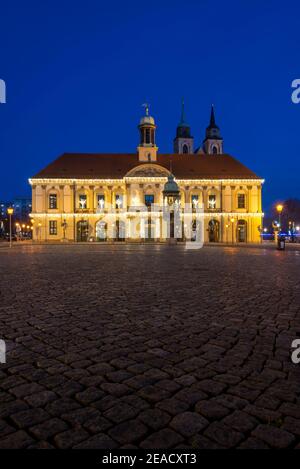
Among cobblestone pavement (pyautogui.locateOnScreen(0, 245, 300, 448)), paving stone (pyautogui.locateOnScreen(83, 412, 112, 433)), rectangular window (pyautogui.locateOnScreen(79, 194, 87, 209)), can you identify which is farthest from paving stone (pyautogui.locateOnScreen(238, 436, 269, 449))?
rectangular window (pyautogui.locateOnScreen(79, 194, 87, 209))

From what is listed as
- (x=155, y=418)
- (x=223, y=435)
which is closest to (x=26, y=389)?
(x=155, y=418)

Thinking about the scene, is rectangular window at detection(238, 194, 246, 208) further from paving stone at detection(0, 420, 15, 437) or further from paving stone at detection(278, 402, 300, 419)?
paving stone at detection(0, 420, 15, 437)

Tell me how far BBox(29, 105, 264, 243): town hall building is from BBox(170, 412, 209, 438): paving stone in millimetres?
60256

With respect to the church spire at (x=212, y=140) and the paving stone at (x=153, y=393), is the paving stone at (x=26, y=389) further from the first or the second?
the church spire at (x=212, y=140)

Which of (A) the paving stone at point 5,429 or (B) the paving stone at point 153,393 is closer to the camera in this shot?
(A) the paving stone at point 5,429

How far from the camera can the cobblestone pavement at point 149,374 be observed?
275 centimetres

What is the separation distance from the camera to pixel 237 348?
4.70 metres

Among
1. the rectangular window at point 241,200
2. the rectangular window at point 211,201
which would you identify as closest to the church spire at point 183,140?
the rectangular window at point 211,201

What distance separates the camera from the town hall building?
213 ft

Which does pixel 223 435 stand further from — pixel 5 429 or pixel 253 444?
pixel 5 429

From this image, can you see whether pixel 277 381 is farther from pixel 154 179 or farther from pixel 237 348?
pixel 154 179

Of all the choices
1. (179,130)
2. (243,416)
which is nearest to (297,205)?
(179,130)

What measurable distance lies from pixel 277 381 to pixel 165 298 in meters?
4.56
